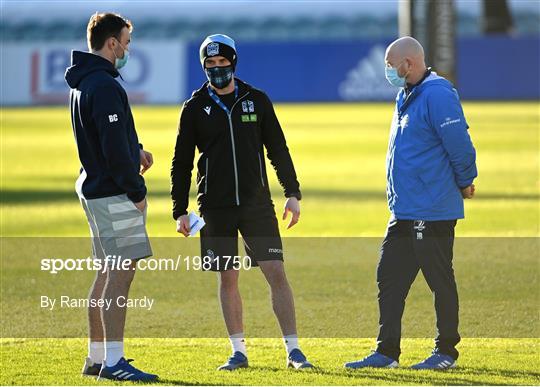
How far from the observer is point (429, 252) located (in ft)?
28.0

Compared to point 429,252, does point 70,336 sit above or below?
below

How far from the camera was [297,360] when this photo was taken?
27.8ft

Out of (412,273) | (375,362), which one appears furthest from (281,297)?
(412,273)

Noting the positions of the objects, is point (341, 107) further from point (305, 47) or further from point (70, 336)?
point (70, 336)

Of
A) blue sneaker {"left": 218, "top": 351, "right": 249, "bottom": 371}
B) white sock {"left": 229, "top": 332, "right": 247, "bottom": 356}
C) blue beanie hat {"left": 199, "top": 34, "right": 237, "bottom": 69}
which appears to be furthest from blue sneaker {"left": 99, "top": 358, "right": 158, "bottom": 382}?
blue beanie hat {"left": 199, "top": 34, "right": 237, "bottom": 69}

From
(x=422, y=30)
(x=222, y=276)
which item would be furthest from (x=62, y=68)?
(x=222, y=276)

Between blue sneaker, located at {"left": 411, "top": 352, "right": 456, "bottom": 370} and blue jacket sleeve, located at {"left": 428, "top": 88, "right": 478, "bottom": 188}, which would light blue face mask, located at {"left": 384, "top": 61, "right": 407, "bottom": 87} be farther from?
blue sneaker, located at {"left": 411, "top": 352, "right": 456, "bottom": 370}

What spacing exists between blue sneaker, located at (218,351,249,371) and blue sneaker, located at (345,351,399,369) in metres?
0.63

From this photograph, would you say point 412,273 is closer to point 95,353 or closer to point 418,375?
point 418,375

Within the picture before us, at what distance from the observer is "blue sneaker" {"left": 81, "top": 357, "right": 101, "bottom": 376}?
833 cm

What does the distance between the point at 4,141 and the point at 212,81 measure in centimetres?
2569

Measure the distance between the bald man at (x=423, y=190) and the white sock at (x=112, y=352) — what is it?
1420 mm

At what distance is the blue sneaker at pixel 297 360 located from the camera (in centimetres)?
845

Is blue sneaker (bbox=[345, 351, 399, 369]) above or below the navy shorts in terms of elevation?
below
